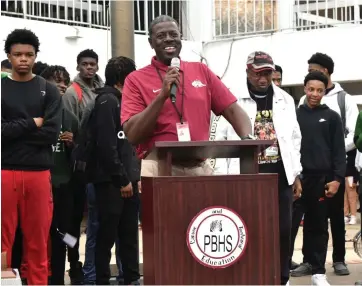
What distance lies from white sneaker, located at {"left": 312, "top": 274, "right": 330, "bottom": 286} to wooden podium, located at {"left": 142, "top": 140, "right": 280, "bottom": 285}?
136 inches

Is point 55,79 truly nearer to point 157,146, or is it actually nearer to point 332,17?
point 157,146

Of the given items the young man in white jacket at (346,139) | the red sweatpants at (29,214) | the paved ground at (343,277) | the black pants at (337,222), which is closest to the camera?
the red sweatpants at (29,214)

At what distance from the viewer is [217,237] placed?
4254 millimetres

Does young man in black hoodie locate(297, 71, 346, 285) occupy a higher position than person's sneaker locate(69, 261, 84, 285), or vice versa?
young man in black hoodie locate(297, 71, 346, 285)

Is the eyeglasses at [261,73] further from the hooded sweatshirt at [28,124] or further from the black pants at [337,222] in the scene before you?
the black pants at [337,222]

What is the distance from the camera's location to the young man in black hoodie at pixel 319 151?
25.9 feet

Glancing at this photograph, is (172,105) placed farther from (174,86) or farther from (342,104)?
(342,104)

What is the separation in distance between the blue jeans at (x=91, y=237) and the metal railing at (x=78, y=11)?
5816 mm

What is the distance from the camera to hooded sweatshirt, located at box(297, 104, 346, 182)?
26.0ft

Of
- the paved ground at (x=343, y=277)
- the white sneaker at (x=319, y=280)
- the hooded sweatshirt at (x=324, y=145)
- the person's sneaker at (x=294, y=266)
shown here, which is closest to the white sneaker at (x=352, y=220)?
the paved ground at (x=343, y=277)

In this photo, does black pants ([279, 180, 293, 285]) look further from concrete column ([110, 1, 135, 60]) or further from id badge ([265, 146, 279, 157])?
concrete column ([110, 1, 135, 60])

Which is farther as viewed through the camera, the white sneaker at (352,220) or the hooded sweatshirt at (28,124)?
the white sneaker at (352,220)

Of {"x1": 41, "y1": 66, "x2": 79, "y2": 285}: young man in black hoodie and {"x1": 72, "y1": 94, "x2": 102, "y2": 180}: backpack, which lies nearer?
{"x1": 72, "y1": 94, "x2": 102, "y2": 180}: backpack

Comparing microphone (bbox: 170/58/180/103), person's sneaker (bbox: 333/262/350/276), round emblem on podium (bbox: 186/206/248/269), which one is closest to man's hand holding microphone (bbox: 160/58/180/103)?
microphone (bbox: 170/58/180/103)
